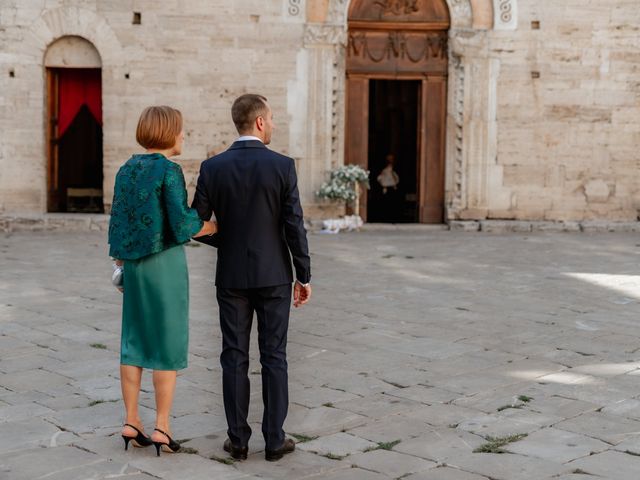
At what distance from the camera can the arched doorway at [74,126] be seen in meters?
16.7

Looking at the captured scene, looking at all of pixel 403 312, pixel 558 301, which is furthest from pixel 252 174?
pixel 558 301

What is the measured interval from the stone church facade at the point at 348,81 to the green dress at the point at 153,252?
11776mm

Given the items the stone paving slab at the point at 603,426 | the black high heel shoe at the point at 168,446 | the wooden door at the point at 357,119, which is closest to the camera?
the black high heel shoe at the point at 168,446

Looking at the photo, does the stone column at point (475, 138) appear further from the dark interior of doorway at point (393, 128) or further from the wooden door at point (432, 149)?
the dark interior of doorway at point (393, 128)

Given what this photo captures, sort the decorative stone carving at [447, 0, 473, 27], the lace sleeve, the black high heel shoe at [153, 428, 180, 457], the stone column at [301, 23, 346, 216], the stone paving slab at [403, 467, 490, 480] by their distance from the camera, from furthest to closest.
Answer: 1. the decorative stone carving at [447, 0, 473, 27]
2. the stone column at [301, 23, 346, 216]
3. the black high heel shoe at [153, 428, 180, 457]
4. the lace sleeve
5. the stone paving slab at [403, 467, 490, 480]

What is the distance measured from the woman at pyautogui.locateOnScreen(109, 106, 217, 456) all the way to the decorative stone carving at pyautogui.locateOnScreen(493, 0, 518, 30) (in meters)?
12.6

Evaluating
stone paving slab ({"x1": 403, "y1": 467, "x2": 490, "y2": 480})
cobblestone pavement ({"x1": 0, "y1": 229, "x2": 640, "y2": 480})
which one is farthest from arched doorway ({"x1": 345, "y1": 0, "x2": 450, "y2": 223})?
stone paving slab ({"x1": 403, "y1": 467, "x2": 490, "y2": 480})

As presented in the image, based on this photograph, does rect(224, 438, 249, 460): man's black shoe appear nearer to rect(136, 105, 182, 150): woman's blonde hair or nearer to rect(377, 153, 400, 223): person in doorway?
rect(136, 105, 182, 150): woman's blonde hair

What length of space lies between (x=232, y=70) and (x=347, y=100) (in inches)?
79.5

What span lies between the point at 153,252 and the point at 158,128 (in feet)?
1.95

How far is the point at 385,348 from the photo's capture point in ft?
24.5

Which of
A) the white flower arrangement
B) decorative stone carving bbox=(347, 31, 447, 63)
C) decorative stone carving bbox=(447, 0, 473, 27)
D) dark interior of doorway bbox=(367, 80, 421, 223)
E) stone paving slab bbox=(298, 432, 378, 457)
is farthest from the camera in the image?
dark interior of doorway bbox=(367, 80, 421, 223)

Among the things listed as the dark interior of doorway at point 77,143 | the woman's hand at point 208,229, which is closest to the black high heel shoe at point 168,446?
the woman's hand at point 208,229

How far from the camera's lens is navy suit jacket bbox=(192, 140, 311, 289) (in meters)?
4.80
